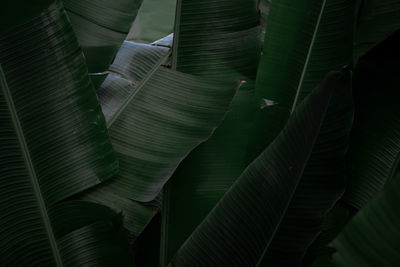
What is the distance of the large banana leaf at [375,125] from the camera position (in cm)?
63

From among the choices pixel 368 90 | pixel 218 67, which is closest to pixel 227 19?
pixel 218 67

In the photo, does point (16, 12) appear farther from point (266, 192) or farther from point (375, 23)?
point (375, 23)

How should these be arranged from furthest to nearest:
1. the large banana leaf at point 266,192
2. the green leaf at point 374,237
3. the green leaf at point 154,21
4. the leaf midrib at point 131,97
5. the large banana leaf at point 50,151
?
the green leaf at point 154,21 < the leaf midrib at point 131,97 < the large banana leaf at point 50,151 < the large banana leaf at point 266,192 < the green leaf at point 374,237

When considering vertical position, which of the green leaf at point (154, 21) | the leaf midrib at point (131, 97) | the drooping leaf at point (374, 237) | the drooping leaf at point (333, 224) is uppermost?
the drooping leaf at point (374, 237)

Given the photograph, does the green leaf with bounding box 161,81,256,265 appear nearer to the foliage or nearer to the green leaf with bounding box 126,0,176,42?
the foliage

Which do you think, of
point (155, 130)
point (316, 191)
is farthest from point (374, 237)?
point (155, 130)

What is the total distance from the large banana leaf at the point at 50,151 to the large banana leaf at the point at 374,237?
0.39 meters

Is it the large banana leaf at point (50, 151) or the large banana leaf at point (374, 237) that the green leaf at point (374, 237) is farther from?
the large banana leaf at point (50, 151)

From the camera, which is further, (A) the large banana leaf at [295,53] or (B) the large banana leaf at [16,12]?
(A) the large banana leaf at [295,53]

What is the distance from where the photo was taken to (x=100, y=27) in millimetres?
790

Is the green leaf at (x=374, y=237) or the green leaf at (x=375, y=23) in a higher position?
the green leaf at (x=375, y=23)

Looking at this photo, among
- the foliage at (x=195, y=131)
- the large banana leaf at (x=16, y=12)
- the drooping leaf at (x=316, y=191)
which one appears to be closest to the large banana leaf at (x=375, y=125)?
the foliage at (x=195, y=131)

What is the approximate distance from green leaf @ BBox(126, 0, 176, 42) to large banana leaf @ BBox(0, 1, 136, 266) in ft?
2.92

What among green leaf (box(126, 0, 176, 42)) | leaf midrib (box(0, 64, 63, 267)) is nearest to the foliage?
leaf midrib (box(0, 64, 63, 267))
